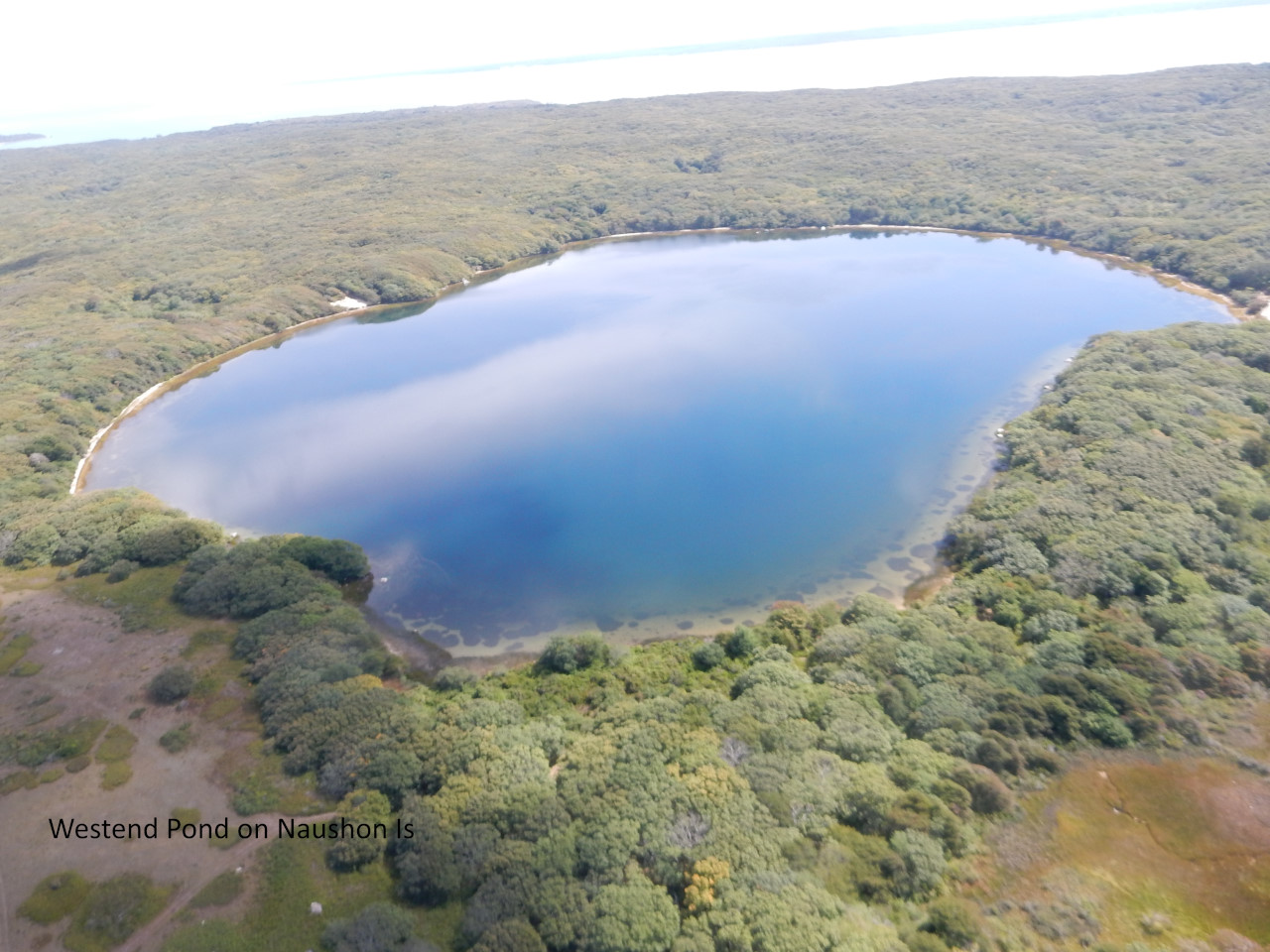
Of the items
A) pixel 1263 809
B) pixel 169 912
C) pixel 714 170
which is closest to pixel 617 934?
pixel 169 912

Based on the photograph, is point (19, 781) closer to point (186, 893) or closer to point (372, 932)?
point (186, 893)

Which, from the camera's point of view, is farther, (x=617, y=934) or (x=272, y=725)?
(x=272, y=725)

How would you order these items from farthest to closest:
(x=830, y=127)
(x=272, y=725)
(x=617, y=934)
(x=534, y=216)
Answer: (x=830, y=127), (x=534, y=216), (x=272, y=725), (x=617, y=934)

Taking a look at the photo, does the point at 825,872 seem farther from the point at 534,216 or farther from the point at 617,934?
the point at 534,216

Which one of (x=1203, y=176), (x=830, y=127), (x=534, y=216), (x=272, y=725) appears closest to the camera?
(x=272, y=725)

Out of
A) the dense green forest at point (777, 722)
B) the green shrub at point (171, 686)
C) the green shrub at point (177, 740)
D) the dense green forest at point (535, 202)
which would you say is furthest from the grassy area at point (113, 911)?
the dense green forest at point (535, 202)

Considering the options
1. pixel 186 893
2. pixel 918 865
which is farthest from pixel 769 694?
pixel 186 893

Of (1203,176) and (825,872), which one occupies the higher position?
(1203,176)

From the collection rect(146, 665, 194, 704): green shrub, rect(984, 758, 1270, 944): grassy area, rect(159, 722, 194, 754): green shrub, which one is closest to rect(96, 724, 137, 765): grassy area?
rect(159, 722, 194, 754): green shrub
